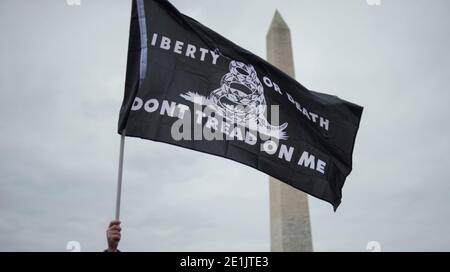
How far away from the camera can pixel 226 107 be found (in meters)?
5.32

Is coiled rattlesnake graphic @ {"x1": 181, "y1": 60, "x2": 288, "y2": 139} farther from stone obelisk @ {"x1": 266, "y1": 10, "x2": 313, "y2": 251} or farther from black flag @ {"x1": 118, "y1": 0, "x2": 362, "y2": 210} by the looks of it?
stone obelisk @ {"x1": 266, "y1": 10, "x2": 313, "y2": 251}

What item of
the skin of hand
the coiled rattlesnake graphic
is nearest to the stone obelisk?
the coiled rattlesnake graphic

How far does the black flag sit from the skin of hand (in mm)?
1168

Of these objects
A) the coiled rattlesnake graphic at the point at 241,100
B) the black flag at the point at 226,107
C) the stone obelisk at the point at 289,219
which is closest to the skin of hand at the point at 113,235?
the black flag at the point at 226,107

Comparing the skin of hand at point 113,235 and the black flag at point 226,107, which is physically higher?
the black flag at point 226,107

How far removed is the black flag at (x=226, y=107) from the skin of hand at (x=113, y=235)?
1.17m

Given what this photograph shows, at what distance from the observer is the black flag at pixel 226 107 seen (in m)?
4.88

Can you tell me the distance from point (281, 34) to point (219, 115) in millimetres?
10895

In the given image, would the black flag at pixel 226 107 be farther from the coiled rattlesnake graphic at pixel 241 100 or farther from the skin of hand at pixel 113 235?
the skin of hand at pixel 113 235

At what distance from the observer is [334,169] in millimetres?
5805

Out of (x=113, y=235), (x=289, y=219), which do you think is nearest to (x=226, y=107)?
(x=113, y=235)

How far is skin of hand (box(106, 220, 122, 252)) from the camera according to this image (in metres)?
3.70
